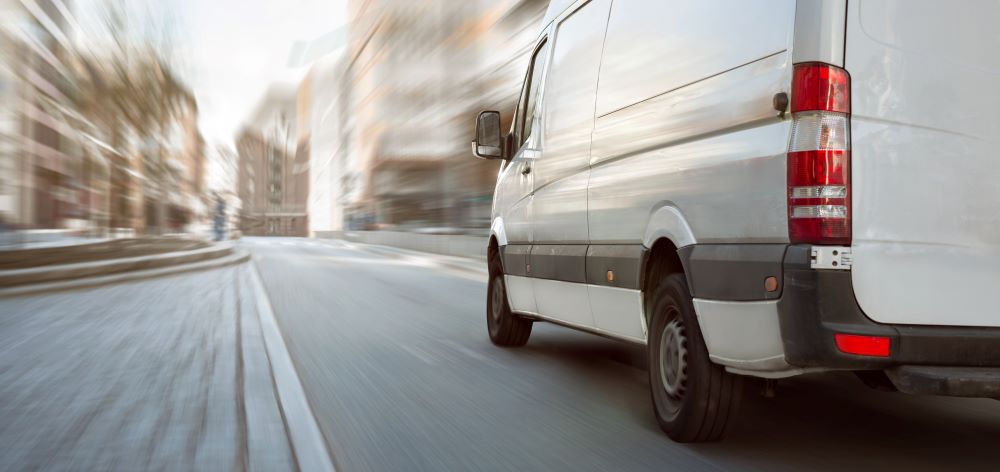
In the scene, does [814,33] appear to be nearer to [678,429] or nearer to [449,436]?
[678,429]

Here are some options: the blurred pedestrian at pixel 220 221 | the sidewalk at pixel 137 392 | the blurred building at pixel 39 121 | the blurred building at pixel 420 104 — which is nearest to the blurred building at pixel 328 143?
the blurred building at pixel 420 104

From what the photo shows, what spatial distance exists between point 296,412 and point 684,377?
5.99ft

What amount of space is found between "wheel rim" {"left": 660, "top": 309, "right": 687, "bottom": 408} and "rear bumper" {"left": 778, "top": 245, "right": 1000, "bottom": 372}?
34.7 inches

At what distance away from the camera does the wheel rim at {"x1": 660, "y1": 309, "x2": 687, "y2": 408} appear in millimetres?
4199

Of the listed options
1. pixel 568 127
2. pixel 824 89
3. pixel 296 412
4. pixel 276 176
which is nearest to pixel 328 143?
pixel 276 176

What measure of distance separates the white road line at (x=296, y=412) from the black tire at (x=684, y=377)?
4.82 feet

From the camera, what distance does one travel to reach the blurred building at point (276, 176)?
482ft

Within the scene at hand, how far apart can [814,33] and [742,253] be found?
2.66 ft

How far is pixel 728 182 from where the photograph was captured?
3729 mm

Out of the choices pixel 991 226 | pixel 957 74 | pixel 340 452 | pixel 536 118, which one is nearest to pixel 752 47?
pixel 957 74

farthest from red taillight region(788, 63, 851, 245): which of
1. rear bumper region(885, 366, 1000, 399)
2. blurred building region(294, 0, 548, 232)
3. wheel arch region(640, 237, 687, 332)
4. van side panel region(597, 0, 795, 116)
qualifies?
blurred building region(294, 0, 548, 232)

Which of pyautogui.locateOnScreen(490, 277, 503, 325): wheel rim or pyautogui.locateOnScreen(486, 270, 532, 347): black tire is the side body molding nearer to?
pyautogui.locateOnScreen(486, 270, 532, 347): black tire

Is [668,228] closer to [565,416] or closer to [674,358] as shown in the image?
[674,358]

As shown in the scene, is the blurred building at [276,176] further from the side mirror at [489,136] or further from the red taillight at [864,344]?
the red taillight at [864,344]
